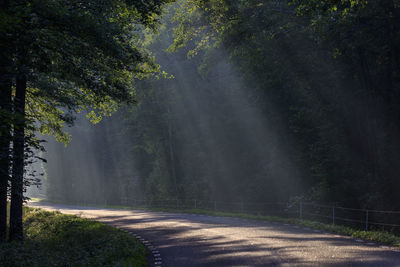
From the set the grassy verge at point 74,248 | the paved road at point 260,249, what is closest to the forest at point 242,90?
the grassy verge at point 74,248

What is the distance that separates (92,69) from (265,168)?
2278cm

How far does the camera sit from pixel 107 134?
64.8 meters

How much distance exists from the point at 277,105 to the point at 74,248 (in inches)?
784

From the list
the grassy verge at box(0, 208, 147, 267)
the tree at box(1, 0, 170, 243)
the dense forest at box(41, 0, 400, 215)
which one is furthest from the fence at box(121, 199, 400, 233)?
the tree at box(1, 0, 170, 243)

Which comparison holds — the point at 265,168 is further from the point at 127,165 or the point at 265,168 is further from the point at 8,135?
the point at 127,165

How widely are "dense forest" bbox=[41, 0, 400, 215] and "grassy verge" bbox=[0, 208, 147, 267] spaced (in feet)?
18.2

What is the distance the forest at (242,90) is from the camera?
40.4 ft

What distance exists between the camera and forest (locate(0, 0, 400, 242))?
12328 mm

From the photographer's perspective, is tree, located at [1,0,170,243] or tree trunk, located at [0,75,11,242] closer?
tree, located at [1,0,170,243]

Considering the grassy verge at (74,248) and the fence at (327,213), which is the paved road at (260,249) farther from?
the fence at (327,213)

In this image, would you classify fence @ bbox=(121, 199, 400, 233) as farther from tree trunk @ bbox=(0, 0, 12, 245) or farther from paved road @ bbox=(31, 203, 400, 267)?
tree trunk @ bbox=(0, 0, 12, 245)

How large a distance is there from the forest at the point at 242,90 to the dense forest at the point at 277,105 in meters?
0.08

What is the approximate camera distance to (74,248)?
1205 cm

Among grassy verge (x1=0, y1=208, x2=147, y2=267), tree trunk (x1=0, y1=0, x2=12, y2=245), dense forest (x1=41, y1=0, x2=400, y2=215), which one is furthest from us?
dense forest (x1=41, y1=0, x2=400, y2=215)
